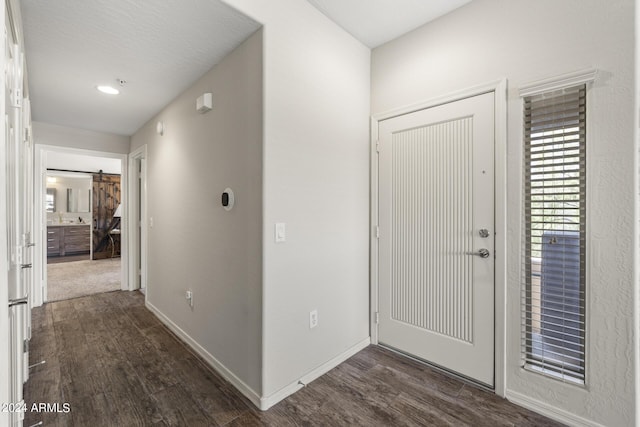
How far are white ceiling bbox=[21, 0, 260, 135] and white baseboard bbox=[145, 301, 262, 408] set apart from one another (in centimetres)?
227

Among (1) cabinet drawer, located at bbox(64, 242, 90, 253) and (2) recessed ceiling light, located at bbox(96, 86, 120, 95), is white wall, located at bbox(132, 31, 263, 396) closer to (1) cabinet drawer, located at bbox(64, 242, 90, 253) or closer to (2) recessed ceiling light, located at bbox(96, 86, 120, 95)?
(2) recessed ceiling light, located at bbox(96, 86, 120, 95)

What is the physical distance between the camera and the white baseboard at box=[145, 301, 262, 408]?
75.1 inches

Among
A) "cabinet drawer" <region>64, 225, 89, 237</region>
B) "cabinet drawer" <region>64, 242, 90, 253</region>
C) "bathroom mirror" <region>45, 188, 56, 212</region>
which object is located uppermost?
"bathroom mirror" <region>45, 188, 56, 212</region>

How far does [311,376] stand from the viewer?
6.93 ft

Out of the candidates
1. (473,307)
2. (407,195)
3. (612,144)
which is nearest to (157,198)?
(407,195)

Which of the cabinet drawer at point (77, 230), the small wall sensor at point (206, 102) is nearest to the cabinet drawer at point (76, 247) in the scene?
the cabinet drawer at point (77, 230)

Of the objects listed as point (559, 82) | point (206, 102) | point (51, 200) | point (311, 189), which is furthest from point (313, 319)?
point (51, 200)

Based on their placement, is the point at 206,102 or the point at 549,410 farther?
the point at 206,102

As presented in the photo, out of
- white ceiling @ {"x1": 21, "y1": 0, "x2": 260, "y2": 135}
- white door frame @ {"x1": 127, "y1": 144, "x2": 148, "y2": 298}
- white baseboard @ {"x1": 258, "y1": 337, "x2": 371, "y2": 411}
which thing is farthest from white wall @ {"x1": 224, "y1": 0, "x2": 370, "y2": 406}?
white door frame @ {"x1": 127, "y1": 144, "x2": 148, "y2": 298}

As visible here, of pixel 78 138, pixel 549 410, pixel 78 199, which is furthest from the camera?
pixel 78 199

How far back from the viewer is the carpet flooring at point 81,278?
4342 millimetres

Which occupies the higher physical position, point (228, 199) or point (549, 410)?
point (228, 199)

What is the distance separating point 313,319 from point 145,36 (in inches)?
87.7

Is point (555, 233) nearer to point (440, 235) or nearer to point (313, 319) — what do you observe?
point (440, 235)
